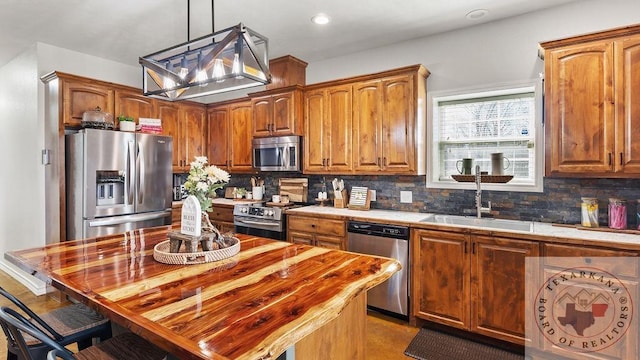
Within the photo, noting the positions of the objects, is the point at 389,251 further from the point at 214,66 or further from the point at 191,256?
the point at 214,66

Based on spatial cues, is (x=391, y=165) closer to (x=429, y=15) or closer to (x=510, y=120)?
(x=510, y=120)

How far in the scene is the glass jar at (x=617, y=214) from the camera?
246 cm

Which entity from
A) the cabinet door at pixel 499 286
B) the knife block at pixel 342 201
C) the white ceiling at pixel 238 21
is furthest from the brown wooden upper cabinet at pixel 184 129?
the cabinet door at pixel 499 286

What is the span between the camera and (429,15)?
9.73 ft

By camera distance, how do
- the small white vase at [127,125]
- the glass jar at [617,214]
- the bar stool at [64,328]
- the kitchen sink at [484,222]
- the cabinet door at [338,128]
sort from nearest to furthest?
the bar stool at [64,328]
the glass jar at [617,214]
the kitchen sink at [484,222]
the cabinet door at [338,128]
the small white vase at [127,125]

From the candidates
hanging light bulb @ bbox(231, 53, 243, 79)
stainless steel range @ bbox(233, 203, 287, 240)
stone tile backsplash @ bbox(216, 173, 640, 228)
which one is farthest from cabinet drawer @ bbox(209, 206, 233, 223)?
hanging light bulb @ bbox(231, 53, 243, 79)

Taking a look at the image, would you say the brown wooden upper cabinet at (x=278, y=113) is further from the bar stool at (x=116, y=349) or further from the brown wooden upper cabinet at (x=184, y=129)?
the bar stool at (x=116, y=349)

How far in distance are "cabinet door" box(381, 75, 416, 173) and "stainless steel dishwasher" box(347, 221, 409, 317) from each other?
67 cm

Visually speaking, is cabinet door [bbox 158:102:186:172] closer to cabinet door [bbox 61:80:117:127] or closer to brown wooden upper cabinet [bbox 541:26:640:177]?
cabinet door [bbox 61:80:117:127]

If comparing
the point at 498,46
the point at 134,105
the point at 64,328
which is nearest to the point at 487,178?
the point at 498,46

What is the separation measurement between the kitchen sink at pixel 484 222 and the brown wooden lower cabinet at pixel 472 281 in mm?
220

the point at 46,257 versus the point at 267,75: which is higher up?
the point at 267,75

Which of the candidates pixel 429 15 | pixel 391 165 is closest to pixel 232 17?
pixel 429 15

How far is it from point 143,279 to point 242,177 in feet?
11.9
